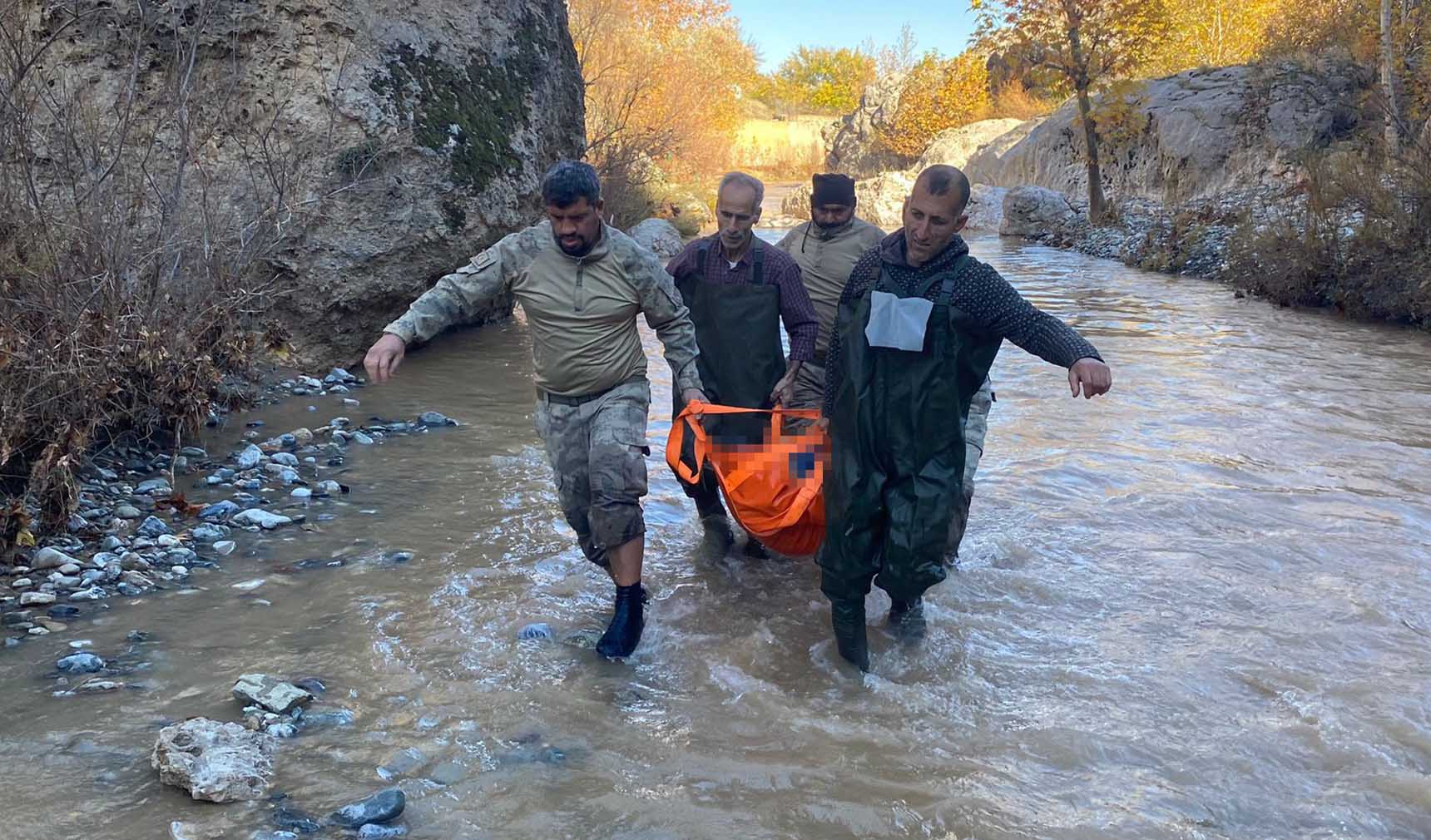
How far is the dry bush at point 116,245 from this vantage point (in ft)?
17.1

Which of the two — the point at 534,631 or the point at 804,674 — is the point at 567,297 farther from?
the point at 804,674

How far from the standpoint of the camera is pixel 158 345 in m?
6.01

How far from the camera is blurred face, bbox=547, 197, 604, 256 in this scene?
4133 mm

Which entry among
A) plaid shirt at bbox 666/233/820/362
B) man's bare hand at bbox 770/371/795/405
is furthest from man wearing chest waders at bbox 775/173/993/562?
man's bare hand at bbox 770/371/795/405

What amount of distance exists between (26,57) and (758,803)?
6970mm

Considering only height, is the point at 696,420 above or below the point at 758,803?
above

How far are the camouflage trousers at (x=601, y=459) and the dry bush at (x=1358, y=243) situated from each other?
9.90m

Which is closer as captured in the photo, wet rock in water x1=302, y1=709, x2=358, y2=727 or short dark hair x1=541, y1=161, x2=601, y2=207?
wet rock in water x1=302, y1=709, x2=358, y2=727

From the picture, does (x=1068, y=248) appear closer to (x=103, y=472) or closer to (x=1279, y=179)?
(x=1279, y=179)

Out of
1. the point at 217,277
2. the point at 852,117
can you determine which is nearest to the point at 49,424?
the point at 217,277

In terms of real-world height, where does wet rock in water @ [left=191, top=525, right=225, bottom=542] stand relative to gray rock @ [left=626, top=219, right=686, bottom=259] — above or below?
below

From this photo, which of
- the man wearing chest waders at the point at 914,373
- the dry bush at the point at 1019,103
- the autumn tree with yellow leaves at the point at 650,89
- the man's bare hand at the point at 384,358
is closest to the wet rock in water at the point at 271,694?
the man's bare hand at the point at 384,358

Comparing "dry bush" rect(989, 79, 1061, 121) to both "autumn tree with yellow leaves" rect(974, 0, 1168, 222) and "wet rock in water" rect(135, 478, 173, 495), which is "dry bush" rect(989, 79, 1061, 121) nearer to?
"autumn tree with yellow leaves" rect(974, 0, 1168, 222)

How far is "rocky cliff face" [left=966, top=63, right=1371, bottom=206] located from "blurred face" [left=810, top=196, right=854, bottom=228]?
55.6 feet
